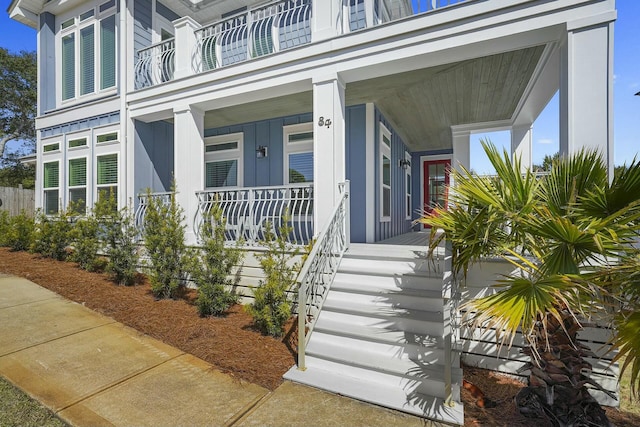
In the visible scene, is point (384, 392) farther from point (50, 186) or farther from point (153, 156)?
point (50, 186)

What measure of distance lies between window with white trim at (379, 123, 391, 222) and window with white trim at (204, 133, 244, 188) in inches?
128

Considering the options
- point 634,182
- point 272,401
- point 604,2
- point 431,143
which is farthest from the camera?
point 431,143

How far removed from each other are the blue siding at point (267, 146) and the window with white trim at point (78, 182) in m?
3.75

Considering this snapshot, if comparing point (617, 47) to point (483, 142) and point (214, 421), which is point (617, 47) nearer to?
point (483, 142)

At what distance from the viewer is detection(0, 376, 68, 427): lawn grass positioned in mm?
2387

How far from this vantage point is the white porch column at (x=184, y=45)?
581 centimetres

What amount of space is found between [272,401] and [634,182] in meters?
3.27

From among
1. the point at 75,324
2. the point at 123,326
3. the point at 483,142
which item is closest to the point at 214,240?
the point at 123,326

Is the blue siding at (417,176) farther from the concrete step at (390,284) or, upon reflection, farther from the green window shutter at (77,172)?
the green window shutter at (77,172)

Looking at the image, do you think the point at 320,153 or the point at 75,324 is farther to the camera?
the point at 320,153

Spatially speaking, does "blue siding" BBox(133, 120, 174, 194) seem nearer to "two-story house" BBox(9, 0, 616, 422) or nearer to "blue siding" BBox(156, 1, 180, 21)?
"two-story house" BBox(9, 0, 616, 422)

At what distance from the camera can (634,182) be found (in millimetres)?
2291

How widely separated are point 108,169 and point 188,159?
105 inches

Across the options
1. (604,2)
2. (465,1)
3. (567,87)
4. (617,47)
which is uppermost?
(465,1)
